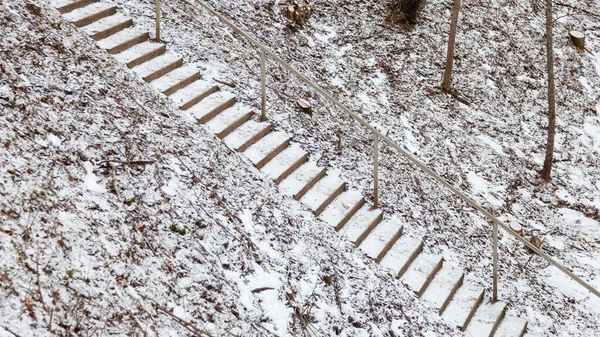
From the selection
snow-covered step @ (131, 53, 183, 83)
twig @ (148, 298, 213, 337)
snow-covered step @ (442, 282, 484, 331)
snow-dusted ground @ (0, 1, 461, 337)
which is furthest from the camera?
snow-covered step @ (131, 53, 183, 83)

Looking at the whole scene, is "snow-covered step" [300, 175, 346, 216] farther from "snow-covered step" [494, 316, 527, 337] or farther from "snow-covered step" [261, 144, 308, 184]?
"snow-covered step" [494, 316, 527, 337]

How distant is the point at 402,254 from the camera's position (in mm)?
7848

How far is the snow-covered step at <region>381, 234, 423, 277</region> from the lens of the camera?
7588 mm

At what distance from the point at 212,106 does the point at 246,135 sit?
67 centimetres

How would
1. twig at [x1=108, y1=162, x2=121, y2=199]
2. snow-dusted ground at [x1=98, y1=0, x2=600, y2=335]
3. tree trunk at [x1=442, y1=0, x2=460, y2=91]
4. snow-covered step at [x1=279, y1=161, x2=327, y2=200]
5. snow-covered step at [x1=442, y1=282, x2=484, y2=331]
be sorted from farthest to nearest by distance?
tree trunk at [x1=442, y1=0, x2=460, y2=91]
snow-dusted ground at [x1=98, y1=0, x2=600, y2=335]
snow-covered step at [x1=279, y1=161, x2=327, y2=200]
snow-covered step at [x1=442, y1=282, x2=484, y2=331]
twig at [x1=108, y1=162, x2=121, y2=199]

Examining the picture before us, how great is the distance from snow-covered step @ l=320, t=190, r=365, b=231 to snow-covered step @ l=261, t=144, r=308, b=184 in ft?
2.58

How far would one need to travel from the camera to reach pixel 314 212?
7523 millimetres

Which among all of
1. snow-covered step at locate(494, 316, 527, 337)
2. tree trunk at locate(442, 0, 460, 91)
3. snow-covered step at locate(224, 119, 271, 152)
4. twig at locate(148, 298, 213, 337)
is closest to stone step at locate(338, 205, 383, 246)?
snow-covered step at locate(224, 119, 271, 152)

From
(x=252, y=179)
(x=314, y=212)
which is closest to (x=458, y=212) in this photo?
(x=314, y=212)

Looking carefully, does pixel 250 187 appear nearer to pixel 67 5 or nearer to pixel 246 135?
pixel 246 135

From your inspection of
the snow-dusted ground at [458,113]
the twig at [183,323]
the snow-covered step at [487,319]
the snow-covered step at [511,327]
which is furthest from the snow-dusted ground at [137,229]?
the snow-dusted ground at [458,113]

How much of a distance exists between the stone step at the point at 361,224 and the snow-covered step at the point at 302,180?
0.78 meters

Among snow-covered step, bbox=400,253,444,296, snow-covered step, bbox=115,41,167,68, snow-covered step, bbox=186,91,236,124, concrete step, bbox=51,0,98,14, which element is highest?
concrete step, bbox=51,0,98,14

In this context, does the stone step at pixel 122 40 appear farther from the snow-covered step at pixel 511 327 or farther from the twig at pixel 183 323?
the snow-covered step at pixel 511 327
